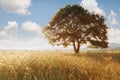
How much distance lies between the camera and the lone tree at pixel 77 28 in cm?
3553

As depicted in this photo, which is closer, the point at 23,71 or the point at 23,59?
the point at 23,71

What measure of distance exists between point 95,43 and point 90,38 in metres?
1.04

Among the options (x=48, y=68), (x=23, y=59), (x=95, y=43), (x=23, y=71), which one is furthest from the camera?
(x=95, y=43)

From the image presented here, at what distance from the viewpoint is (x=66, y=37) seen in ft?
118

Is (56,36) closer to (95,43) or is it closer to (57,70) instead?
(95,43)

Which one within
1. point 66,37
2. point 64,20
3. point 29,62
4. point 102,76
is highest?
point 64,20

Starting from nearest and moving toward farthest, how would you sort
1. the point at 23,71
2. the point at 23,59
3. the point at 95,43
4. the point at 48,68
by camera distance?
the point at 23,71 < the point at 48,68 < the point at 23,59 < the point at 95,43

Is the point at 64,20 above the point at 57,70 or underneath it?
above

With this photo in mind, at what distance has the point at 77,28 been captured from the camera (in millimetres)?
35625

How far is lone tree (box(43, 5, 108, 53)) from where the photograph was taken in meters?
35.5

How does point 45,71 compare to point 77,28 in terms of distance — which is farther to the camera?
point 77,28

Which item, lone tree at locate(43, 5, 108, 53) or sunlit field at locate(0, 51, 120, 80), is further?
lone tree at locate(43, 5, 108, 53)

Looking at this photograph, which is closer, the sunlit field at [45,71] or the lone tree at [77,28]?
the sunlit field at [45,71]

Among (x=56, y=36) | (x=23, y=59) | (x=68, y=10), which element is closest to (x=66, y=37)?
(x=56, y=36)
